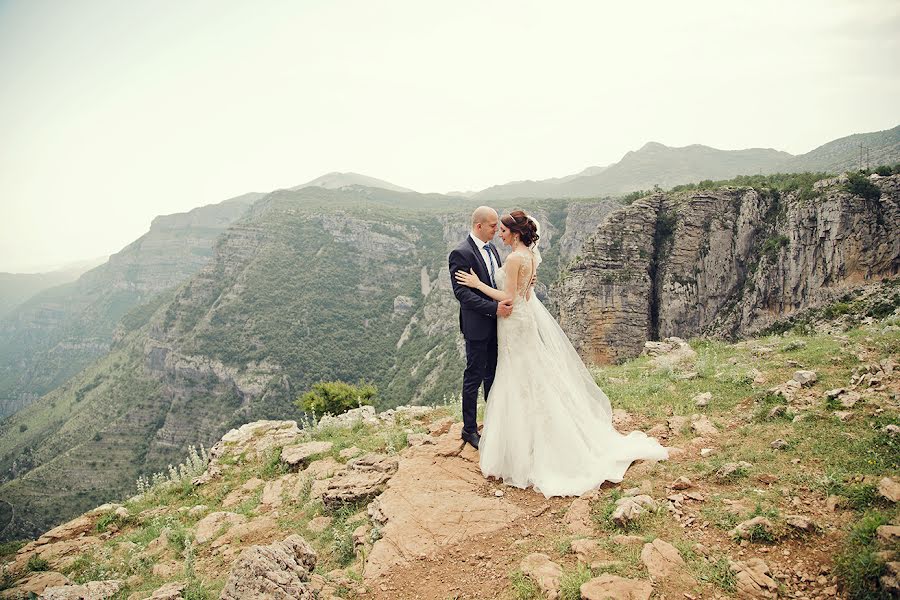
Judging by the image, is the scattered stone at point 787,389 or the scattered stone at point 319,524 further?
the scattered stone at point 787,389

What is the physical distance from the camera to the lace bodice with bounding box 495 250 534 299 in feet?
19.2

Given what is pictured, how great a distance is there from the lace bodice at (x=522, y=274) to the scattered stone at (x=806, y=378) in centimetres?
490

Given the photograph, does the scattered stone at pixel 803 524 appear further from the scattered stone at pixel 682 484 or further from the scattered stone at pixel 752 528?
the scattered stone at pixel 682 484

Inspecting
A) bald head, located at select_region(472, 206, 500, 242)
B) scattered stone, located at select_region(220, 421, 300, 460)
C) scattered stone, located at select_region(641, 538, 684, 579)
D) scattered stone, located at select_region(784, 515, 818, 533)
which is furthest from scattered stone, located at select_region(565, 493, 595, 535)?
scattered stone, located at select_region(220, 421, 300, 460)

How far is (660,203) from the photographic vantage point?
142 feet

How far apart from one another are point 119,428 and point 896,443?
405 ft

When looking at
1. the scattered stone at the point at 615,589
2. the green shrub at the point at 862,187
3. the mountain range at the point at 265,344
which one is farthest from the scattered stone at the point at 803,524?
the mountain range at the point at 265,344

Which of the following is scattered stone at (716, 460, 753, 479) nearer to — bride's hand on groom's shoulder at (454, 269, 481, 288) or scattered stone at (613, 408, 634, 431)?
scattered stone at (613, 408, 634, 431)

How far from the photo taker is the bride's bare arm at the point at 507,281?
582cm

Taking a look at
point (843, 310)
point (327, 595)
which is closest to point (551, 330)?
point (327, 595)

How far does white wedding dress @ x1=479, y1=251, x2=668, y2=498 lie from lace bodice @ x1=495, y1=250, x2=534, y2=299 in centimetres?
1

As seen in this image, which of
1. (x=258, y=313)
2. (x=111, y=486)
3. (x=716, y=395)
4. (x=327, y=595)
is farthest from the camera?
(x=258, y=313)

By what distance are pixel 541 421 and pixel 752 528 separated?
2494 millimetres

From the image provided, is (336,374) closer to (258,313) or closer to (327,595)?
(258,313)
